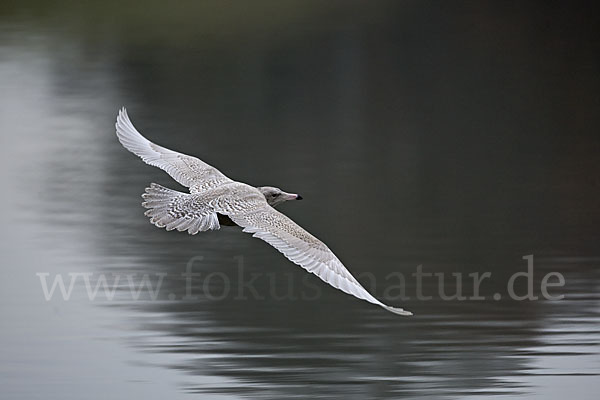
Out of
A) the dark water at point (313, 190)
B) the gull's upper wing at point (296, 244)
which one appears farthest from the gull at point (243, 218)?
the dark water at point (313, 190)

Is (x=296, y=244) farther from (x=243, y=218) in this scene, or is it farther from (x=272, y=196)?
(x=272, y=196)

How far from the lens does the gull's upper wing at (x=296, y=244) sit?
5988 mm

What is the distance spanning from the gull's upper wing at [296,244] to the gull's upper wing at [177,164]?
26.3 inches

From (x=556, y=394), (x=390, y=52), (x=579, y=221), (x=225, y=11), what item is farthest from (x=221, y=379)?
(x=225, y=11)

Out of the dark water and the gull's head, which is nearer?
the gull's head

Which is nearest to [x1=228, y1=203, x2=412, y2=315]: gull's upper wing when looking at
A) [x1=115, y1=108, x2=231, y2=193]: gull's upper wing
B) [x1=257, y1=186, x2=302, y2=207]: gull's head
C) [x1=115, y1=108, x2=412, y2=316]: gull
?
[x1=115, y1=108, x2=412, y2=316]: gull

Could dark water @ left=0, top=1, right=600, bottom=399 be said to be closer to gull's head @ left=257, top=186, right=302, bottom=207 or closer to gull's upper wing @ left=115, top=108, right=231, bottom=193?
gull's head @ left=257, top=186, right=302, bottom=207

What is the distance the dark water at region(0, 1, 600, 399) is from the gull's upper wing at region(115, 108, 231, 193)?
4.57ft

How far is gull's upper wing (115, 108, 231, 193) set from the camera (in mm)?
7143

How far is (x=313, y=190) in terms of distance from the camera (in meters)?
12.9

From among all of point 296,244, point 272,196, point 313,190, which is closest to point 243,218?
point 296,244

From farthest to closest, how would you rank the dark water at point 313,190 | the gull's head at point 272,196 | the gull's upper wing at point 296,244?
the dark water at point 313,190
the gull's head at point 272,196
the gull's upper wing at point 296,244

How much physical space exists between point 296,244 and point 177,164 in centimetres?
147

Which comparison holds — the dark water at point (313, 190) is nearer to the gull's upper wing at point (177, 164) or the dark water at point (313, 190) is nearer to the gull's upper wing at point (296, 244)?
the gull's upper wing at point (177, 164)
